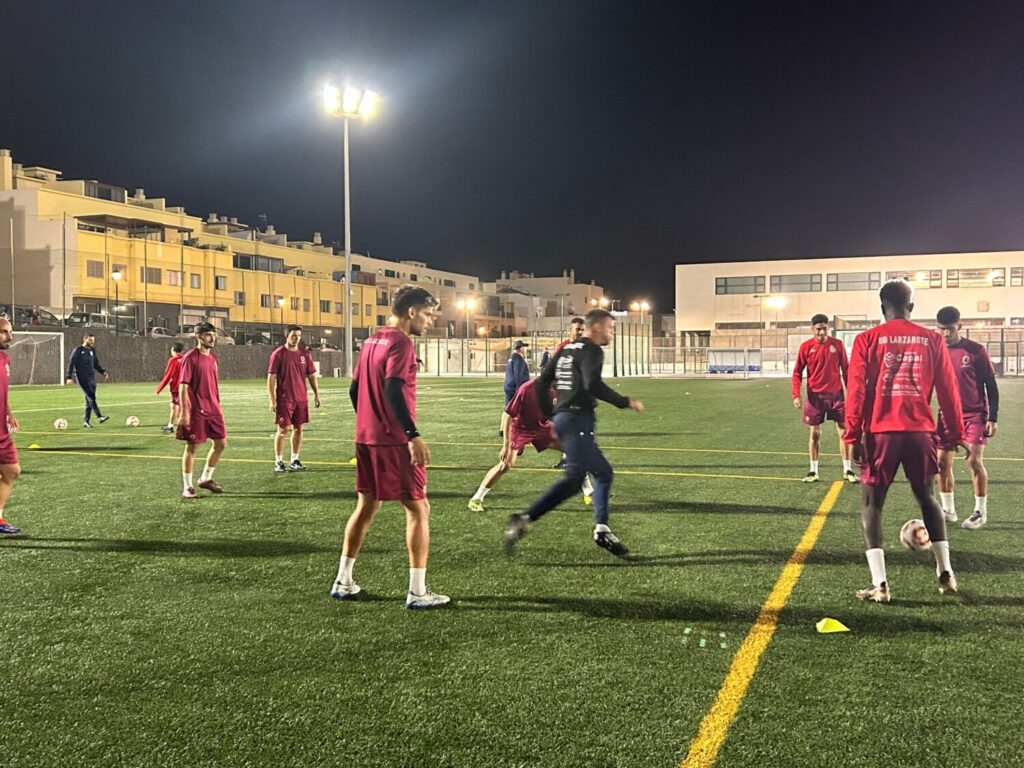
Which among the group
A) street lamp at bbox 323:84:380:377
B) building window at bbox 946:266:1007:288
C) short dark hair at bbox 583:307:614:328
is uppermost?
street lamp at bbox 323:84:380:377

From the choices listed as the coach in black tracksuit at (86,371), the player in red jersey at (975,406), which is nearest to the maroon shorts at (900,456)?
the player in red jersey at (975,406)

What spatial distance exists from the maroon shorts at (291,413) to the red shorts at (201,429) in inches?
58.2

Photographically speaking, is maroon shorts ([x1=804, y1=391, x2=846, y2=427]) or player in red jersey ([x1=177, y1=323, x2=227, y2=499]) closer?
player in red jersey ([x1=177, y1=323, x2=227, y2=499])

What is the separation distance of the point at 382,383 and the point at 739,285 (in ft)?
243

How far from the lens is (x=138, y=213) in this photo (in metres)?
67.1

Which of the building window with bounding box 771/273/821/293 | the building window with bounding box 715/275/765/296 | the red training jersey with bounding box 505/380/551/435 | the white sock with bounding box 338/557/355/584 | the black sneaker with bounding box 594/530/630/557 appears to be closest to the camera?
the white sock with bounding box 338/557/355/584

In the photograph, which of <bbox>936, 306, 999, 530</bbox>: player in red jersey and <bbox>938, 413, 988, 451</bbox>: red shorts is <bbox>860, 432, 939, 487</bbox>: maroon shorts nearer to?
<bbox>936, 306, 999, 530</bbox>: player in red jersey

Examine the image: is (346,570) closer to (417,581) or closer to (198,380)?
(417,581)

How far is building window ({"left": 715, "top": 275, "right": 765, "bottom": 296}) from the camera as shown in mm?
74312

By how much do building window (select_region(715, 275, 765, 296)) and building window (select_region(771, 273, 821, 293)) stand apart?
3.69ft

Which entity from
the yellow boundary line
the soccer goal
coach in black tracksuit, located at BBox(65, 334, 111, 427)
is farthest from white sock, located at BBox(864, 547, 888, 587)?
the soccer goal

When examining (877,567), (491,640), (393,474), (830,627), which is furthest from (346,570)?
(877,567)

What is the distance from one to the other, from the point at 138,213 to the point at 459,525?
68337 millimetres

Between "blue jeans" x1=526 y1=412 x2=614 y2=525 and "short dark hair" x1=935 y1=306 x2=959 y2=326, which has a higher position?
"short dark hair" x1=935 y1=306 x2=959 y2=326
